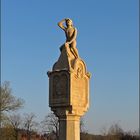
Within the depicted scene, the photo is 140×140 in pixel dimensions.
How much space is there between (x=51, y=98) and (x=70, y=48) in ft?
8.06

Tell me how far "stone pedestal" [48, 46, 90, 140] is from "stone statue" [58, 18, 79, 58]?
201 millimetres

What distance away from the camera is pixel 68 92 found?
52.4 feet

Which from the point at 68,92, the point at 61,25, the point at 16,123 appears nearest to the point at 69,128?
the point at 68,92

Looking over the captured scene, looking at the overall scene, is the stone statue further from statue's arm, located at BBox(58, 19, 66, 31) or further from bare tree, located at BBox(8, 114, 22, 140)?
bare tree, located at BBox(8, 114, 22, 140)

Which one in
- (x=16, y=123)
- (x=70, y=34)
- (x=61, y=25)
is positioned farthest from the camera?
(x=16, y=123)

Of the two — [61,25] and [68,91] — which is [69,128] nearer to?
[68,91]

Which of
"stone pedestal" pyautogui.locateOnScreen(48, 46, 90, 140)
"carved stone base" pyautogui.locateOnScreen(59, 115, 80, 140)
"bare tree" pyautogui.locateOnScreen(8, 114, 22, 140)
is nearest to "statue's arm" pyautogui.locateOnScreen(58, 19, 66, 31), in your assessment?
"stone pedestal" pyautogui.locateOnScreen(48, 46, 90, 140)

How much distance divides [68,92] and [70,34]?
2.92m

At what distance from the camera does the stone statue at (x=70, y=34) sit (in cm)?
1705

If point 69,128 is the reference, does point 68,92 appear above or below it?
above

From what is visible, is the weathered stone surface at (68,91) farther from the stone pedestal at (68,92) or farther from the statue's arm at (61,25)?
the statue's arm at (61,25)

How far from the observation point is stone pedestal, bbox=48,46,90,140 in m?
16.0

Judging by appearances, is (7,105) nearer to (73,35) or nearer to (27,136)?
(27,136)

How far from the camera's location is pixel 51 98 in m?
16.5
